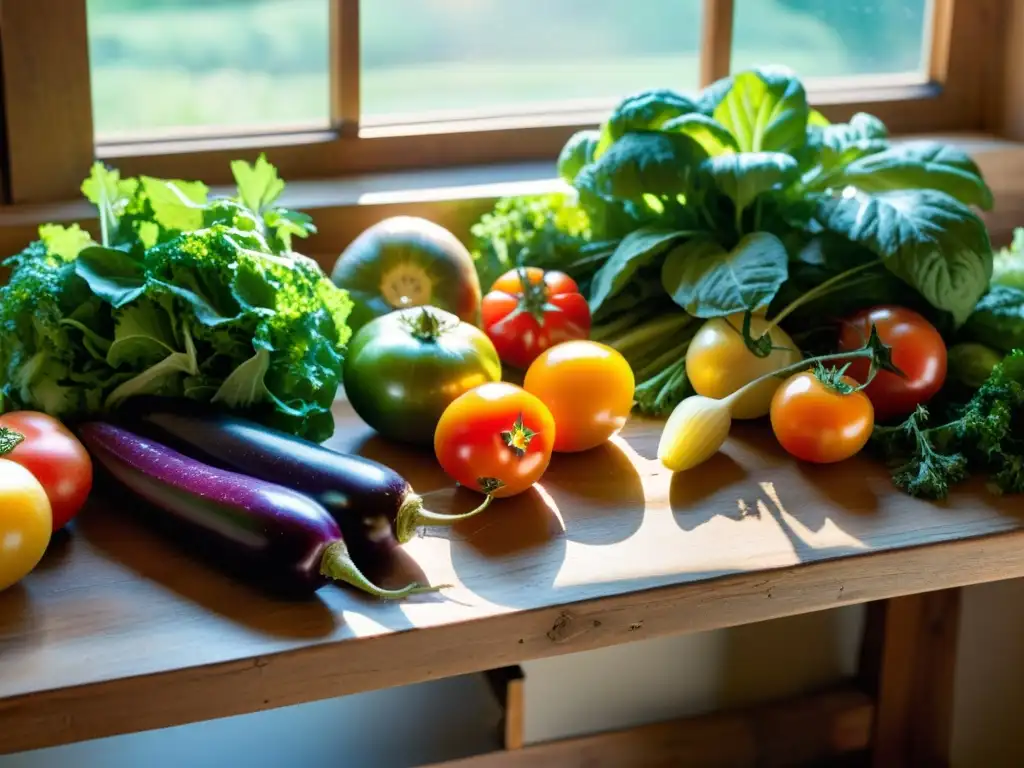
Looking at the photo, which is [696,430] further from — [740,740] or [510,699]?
[740,740]

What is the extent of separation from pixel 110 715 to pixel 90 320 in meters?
0.37

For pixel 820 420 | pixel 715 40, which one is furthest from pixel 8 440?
pixel 715 40

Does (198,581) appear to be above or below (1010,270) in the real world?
below

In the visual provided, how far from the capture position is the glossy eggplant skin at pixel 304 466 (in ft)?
3.22

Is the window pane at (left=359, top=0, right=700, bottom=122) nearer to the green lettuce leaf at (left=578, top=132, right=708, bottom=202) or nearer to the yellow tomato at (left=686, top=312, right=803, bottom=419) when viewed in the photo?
the green lettuce leaf at (left=578, top=132, right=708, bottom=202)

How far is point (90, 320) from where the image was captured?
110 centimetres

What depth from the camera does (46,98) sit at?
134 centimetres

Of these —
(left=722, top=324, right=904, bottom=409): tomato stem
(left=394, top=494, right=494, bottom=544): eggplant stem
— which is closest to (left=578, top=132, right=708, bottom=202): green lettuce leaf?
(left=722, top=324, right=904, bottom=409): tomato stem

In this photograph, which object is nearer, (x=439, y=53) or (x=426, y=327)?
(x=426, y=327)

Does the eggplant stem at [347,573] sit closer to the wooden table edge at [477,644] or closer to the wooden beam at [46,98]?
the wooden table edge at [477,644]

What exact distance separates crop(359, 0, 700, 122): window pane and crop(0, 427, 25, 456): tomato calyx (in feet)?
2.25

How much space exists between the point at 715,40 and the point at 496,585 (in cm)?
88

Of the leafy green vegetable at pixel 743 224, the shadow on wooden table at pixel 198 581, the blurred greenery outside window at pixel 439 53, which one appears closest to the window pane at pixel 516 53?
the blurred greenery outside window at pixel 439 53

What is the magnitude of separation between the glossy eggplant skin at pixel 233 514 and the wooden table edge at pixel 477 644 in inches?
2.8
